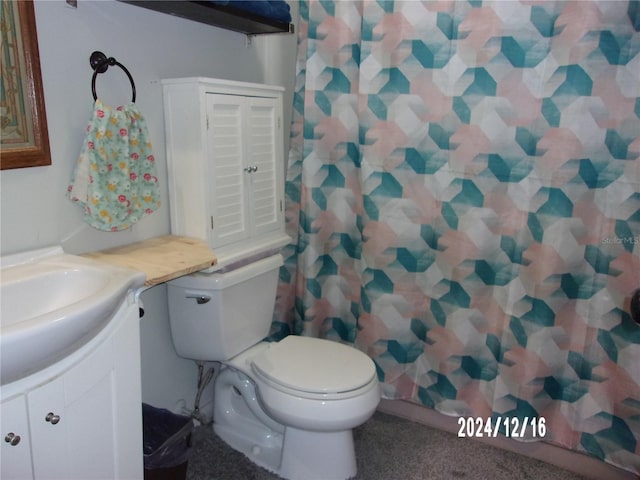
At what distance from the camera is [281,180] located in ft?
6.44

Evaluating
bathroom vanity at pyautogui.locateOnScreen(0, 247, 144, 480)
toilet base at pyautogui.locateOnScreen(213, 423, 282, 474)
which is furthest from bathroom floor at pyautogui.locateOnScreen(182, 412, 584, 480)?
bathroom vanity at pyautogui.locateOnScreen(0, 247, 144, 480)

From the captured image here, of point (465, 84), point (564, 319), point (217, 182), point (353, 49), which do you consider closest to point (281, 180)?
point (217, 182)

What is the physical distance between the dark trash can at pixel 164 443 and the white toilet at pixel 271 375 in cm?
24

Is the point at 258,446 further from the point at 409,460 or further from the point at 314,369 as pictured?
the point at 409,460

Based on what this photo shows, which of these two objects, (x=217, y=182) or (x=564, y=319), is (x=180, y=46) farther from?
(x=564, y=319)

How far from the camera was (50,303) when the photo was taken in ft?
3.99

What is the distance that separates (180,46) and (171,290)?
0.79 m

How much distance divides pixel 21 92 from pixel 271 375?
106cm

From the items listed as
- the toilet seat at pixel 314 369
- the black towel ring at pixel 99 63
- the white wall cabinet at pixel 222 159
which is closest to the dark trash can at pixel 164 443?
the toilet seat at pixel 314 369

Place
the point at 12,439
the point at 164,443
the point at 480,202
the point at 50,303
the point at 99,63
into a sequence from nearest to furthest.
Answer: the point at 12,439 → the point at 50,303 → the point at 99,63 → the point at 164,443 → the point at 480,202

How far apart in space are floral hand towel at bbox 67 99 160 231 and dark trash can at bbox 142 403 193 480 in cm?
62

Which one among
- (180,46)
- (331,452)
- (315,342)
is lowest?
(331,452)

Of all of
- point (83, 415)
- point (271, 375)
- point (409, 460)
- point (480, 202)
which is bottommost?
point (409, 460)

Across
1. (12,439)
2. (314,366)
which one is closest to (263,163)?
(314,366)
